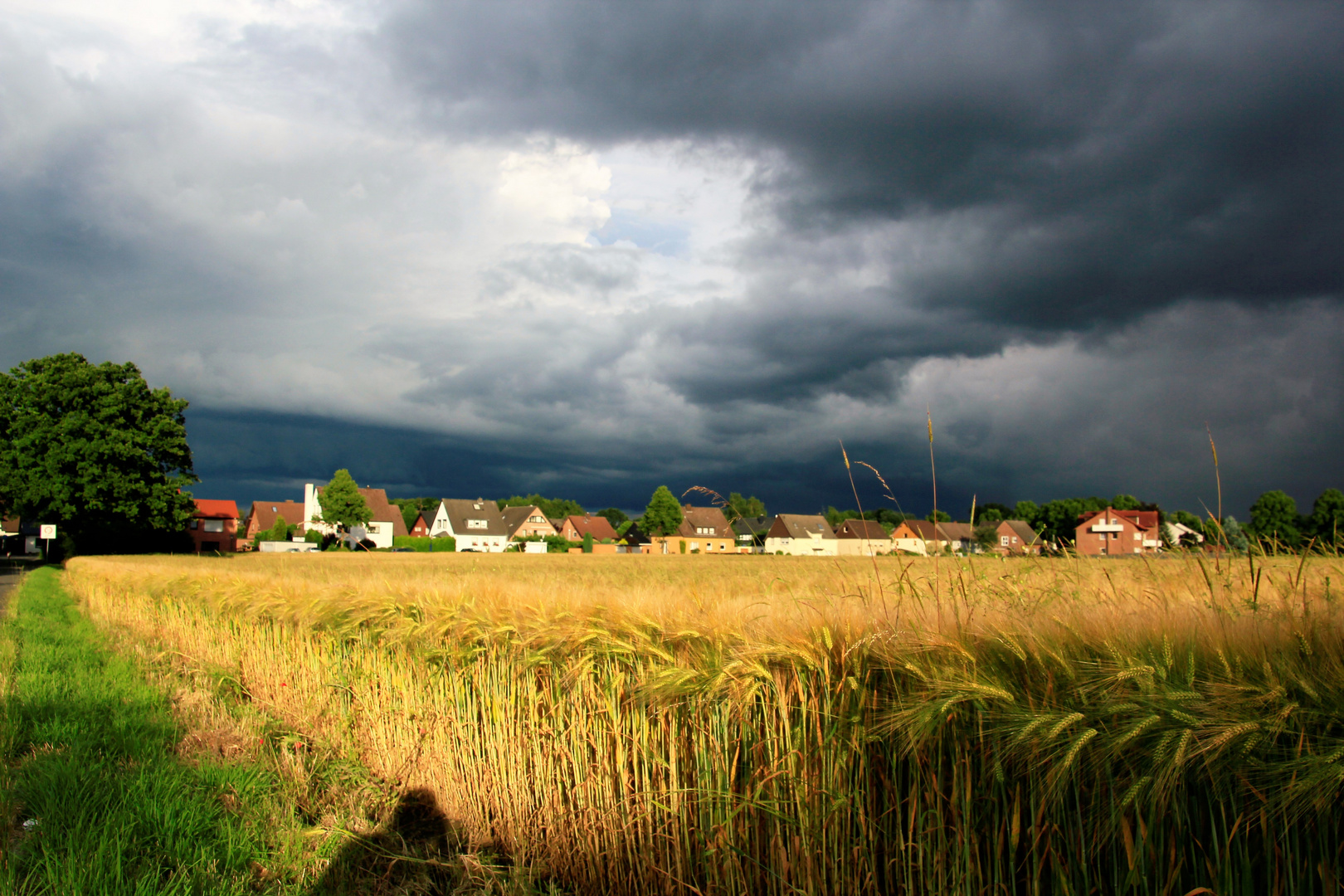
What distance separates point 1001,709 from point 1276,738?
0.73 meters

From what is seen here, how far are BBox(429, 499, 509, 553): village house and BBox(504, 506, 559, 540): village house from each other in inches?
37.3

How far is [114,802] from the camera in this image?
4.21 meters

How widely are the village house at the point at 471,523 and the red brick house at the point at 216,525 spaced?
26070 mm

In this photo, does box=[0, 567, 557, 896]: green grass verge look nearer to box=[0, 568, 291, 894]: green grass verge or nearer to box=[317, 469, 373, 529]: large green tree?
box=[0, 568, 291, 894]: green grass verge

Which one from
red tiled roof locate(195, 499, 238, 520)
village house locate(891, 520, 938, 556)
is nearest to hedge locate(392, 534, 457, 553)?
red tiled roof locate(195, 499, 238, 520)

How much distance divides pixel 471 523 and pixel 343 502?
1124 inches

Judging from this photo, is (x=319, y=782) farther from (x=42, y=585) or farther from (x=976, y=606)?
(x=42, y=585)

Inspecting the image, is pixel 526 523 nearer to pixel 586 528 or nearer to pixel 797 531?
pixel 586 528

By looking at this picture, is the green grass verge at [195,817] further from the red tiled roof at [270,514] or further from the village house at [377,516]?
the red tiled roof at [270,514]

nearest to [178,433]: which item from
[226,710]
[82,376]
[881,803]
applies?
[82,376]

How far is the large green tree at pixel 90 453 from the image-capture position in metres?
38.8

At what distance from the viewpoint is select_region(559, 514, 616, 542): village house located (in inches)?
4488

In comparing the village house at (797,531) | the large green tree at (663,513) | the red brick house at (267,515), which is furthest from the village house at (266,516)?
the village house at (797,531)

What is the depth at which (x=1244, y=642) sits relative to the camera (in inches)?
78.4
